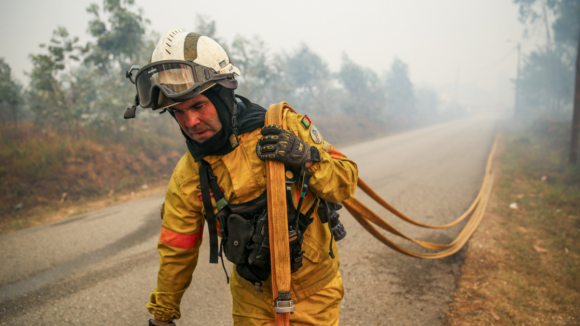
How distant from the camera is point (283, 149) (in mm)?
1463

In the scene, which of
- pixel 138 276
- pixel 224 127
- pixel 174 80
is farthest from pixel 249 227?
pixel 138 276

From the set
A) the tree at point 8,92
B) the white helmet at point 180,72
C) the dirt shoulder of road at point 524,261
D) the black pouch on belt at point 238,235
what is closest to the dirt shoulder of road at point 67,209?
the tree at point 8,92

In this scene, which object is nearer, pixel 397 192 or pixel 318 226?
pixel 318 226

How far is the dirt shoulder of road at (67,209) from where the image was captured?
248 inches

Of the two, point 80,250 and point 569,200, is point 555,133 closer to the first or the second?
point 569,200

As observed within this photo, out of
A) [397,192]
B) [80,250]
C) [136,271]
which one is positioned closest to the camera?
[136,271]

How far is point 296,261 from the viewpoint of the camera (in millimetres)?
1611

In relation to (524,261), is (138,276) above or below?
above

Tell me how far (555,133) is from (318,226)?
60.3 feet

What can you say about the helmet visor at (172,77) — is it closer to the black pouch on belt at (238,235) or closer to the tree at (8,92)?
the black pouch on belt at (238,235)

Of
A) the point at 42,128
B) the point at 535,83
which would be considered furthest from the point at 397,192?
the point at 535,83

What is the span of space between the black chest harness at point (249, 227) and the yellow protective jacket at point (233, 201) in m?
0.05

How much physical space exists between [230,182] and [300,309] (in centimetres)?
77

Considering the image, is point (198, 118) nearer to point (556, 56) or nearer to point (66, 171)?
point (66, 171)
